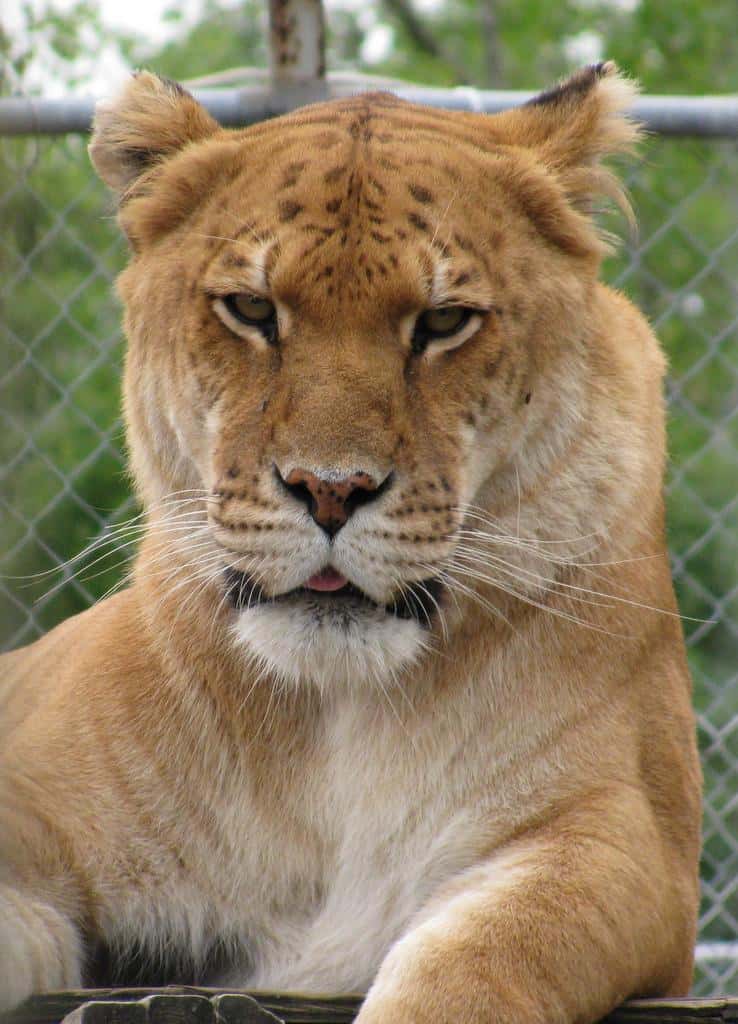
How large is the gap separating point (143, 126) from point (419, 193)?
0.52m

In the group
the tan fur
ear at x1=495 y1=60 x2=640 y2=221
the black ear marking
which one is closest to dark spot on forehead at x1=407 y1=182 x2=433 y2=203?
the tan fur

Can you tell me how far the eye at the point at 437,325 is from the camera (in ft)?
7.11

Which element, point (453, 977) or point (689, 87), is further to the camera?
point (689, 87)

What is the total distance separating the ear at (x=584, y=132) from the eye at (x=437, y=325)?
37 cm

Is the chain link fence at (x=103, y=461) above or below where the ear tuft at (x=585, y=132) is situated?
below

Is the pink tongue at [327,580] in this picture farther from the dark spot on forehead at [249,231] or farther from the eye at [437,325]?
the dark spot on forehead at [249,231]

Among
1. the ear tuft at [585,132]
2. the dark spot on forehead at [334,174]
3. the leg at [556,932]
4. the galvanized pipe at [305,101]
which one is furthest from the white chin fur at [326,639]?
the galvanized pipe at [305,101]

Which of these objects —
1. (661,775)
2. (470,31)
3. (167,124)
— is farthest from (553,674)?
(470,31)

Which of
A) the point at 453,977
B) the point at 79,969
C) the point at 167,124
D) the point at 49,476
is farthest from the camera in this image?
the point at 49,476

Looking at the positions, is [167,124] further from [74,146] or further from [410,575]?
[74,146]

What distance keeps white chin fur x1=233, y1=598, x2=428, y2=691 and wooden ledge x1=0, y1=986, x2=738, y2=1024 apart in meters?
0.47

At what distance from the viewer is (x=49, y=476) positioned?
12.9 ft

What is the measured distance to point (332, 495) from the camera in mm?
1952

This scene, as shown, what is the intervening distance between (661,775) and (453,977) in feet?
1.91
